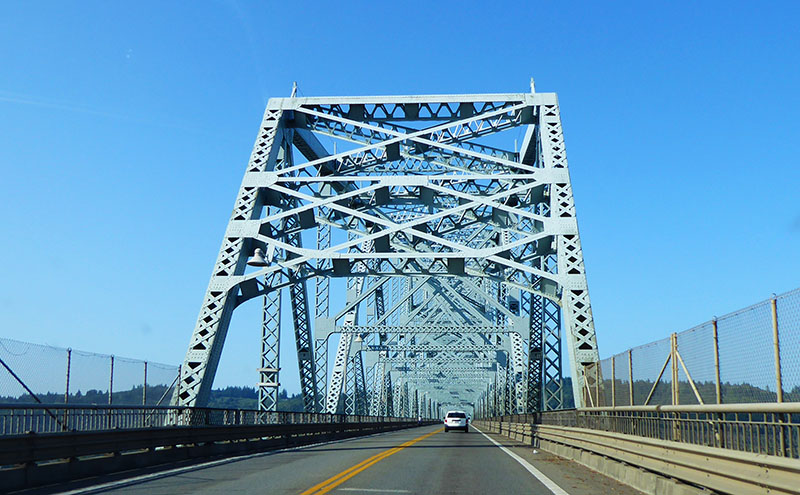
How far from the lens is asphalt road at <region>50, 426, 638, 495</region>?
1190cm

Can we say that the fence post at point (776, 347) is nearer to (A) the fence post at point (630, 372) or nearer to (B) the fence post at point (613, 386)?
(A) the fence post at point (630, 372)

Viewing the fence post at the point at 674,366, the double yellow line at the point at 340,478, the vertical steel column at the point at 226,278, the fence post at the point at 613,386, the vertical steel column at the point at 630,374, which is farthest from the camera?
the vertical steel column at the point at 226,278

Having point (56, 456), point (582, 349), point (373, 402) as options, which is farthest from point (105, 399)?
point (373, 402)

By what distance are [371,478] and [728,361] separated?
622 centimetres

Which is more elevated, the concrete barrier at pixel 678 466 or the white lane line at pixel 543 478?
the concrete barrier at pixel 678 466

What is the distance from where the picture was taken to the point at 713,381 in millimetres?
10594

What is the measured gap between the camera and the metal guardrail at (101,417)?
12.8 metres

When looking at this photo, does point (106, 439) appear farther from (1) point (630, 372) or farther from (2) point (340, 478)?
(1) point (630, 372)

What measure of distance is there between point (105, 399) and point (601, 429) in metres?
10.4

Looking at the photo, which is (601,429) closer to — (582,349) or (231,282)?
(582,349)

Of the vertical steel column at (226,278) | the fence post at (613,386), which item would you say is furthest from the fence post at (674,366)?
the vertical steel column at (226,278)

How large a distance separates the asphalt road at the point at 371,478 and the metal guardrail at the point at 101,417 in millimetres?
1355

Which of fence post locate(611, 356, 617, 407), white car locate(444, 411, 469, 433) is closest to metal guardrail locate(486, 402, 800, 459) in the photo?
fence post locate(611, 356, 617, 407)

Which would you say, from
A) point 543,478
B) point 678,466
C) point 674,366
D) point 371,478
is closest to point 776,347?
point 678,466
